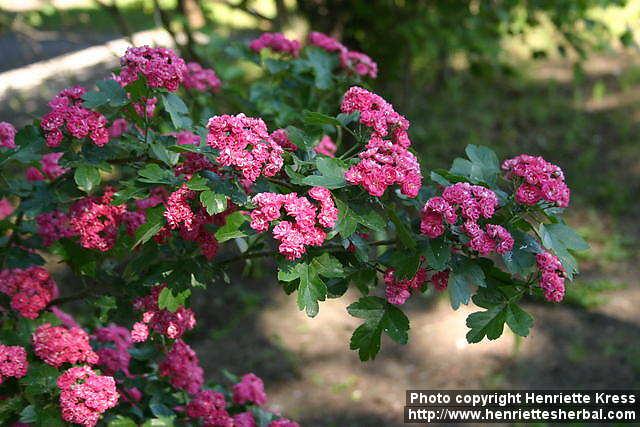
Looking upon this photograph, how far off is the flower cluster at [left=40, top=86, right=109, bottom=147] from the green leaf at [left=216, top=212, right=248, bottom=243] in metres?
0.44

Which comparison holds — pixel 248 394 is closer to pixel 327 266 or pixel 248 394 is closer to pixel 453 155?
pixel 327 266

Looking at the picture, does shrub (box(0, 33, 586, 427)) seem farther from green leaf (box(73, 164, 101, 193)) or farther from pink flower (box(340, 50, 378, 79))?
pink flower (box(340, 50, 378, 79))

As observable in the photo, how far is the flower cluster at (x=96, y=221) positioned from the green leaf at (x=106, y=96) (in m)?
0.27

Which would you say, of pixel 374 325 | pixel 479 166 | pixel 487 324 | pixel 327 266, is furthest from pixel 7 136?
pixel 487 324

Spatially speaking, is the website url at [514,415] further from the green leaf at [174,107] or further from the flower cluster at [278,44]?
the green leaf at [174,107]

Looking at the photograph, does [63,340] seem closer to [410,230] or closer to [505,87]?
[410,230]

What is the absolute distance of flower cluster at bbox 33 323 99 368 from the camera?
6.50ft

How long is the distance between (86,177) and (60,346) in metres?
0.50

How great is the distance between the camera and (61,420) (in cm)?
190

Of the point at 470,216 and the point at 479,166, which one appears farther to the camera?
the point at 479,166

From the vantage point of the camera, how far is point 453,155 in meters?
5.82

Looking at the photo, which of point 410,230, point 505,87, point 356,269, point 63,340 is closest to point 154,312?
point 63,340

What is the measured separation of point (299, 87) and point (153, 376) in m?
1.10

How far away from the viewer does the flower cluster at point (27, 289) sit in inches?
81.7
